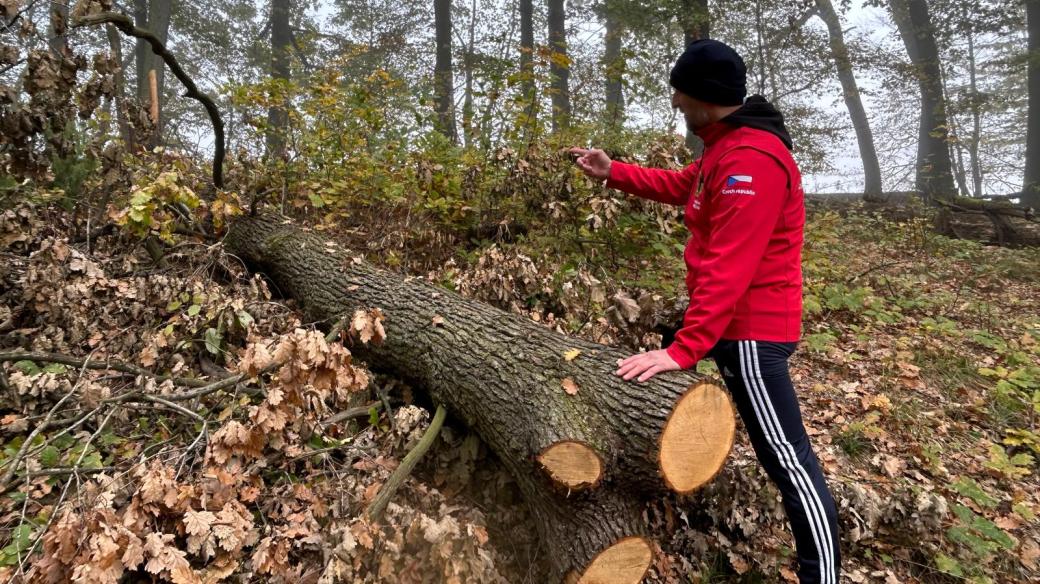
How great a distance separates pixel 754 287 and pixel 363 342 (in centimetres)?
191

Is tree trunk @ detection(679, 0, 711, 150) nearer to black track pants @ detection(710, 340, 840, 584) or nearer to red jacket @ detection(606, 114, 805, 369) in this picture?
red jacket @ detection(606, 114, 805, 369)

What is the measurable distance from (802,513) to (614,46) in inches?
652

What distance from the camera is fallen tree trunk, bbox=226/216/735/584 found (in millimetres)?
2172

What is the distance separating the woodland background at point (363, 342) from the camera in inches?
93.3

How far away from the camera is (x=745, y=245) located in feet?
6.40

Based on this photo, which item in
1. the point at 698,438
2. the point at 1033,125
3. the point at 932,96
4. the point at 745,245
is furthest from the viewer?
the point at 1033,125

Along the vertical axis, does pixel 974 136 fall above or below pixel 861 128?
below

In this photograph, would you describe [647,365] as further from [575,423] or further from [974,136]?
[974,136]

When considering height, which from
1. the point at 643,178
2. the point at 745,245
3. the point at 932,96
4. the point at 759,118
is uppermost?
the point at 932,96

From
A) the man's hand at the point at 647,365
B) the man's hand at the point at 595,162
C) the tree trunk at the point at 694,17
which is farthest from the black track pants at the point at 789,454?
the tree trunk at the point at 694,17

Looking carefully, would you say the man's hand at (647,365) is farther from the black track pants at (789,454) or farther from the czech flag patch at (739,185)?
the czech flag patch at (739,185)

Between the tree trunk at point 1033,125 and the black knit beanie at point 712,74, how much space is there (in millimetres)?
13675

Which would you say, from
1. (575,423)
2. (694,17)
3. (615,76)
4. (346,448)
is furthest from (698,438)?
(694,17)

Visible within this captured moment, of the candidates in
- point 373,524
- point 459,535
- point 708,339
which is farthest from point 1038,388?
point 373,524
